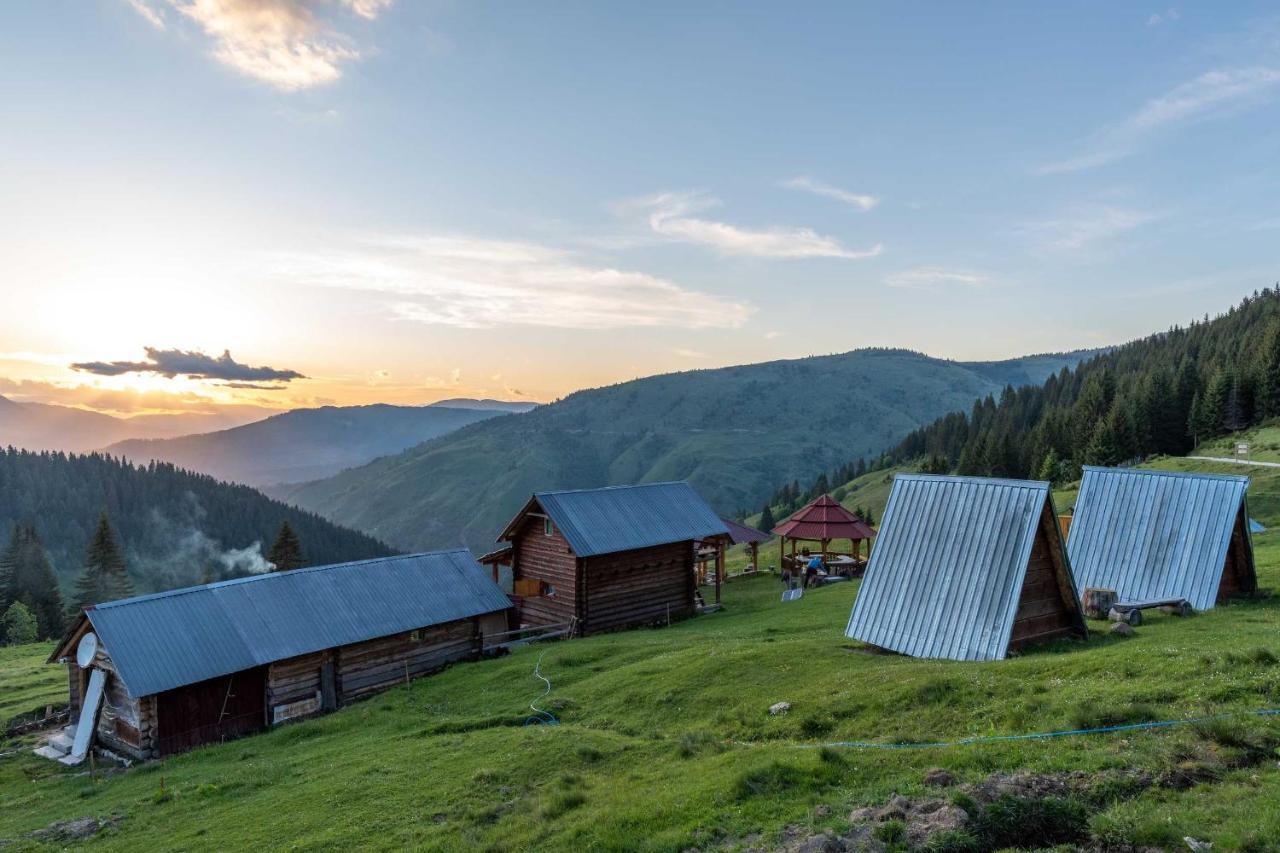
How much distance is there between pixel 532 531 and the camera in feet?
140

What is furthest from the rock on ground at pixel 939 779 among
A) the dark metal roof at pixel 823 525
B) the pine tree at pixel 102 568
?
the pine tree at pixel 102 568

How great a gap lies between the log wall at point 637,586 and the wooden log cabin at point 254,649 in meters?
5.94

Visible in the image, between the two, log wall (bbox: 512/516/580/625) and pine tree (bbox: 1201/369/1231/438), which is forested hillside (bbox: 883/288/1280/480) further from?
log wall (bbox: 512/516/580/625)

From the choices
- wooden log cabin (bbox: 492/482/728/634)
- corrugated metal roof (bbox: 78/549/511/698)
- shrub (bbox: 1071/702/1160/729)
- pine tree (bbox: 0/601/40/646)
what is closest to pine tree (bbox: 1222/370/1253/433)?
wooden log cabin (bbox: 492/482/728/634)

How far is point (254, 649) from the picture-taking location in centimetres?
2989

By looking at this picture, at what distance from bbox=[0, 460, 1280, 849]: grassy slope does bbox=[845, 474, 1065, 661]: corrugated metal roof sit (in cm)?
131

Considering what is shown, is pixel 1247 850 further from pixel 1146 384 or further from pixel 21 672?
pixel 1146 384

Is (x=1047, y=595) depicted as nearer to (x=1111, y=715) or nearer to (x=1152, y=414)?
(x=1111, y=715)

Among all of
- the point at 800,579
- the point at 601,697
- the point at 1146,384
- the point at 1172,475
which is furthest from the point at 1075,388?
the point at 601,697

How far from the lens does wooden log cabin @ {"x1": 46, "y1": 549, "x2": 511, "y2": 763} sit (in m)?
27.8

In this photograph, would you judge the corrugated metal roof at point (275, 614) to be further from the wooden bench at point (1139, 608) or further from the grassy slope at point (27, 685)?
the wooden bench at point (1139, 608)

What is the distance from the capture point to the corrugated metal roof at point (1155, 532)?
2348cm

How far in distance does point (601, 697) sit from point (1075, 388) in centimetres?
16982

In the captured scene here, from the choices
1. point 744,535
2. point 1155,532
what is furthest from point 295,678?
point 744,535
